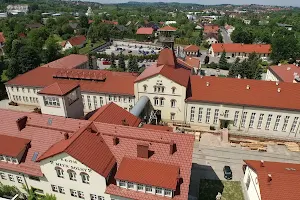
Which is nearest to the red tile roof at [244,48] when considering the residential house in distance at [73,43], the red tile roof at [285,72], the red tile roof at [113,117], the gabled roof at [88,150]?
the red tile roof at [285,72]

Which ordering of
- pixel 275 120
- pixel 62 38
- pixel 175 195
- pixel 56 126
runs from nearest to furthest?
pixel 175 195 → pixel 56 126 → pixel 275 120 → pixel 62 38

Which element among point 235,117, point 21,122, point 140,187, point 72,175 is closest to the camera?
point 140,187

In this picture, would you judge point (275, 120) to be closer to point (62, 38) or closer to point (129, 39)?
point (129, 39)

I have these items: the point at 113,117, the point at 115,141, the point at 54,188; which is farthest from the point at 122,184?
the point at 113,117

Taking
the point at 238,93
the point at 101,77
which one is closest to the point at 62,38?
the point at 101,77

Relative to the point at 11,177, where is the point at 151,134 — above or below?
above

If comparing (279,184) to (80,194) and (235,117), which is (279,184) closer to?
(235,117)
